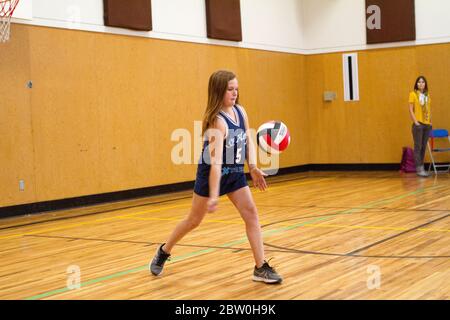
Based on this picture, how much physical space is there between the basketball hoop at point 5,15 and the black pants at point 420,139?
7788 mm

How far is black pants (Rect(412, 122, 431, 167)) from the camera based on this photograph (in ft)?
42.5

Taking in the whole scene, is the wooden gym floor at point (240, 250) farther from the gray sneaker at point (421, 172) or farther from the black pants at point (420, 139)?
the black pants at point (420, 139)

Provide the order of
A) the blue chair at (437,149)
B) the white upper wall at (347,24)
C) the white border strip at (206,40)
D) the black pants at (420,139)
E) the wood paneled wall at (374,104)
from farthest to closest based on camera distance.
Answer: the wood paneled wall at (374,104), the white upper wall at (347,24), the blue chair at (437,149), the black pants at (420,139), the white border strip at (206,40)

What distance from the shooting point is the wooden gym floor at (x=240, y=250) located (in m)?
4.68

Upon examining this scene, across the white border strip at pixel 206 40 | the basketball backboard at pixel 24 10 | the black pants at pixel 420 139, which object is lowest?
the black pants at pixel 420 139

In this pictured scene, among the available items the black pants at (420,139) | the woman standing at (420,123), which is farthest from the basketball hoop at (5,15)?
the black pants at (420,139)

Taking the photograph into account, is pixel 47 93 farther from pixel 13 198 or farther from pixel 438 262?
pixel 438 262

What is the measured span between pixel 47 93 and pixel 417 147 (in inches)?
279

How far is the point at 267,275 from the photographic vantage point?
4.79 metres

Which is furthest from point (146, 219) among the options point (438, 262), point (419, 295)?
point (419, 295)
